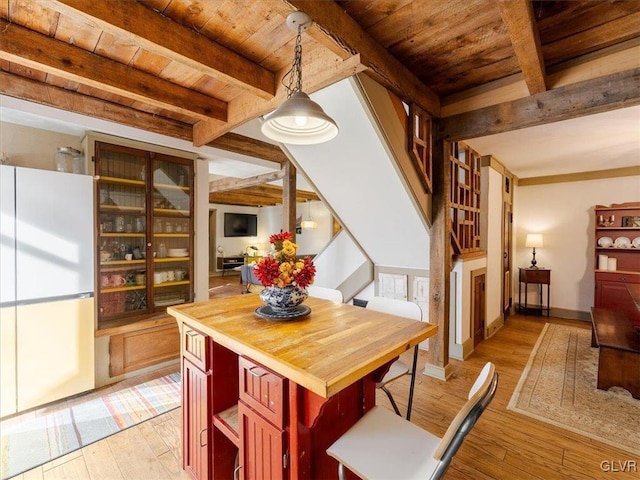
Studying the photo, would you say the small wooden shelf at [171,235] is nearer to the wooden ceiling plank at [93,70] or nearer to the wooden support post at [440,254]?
the wooden ceiling plank at [93,70]

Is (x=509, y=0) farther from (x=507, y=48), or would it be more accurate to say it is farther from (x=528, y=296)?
(x=528, y=296)

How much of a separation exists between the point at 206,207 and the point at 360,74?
2304 mm

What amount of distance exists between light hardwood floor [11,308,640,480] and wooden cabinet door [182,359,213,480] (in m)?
0.18

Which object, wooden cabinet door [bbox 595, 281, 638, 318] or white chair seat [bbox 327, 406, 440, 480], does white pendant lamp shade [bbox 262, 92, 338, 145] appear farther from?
wooden cabinet door [bbox 595, 281, 638, 318]

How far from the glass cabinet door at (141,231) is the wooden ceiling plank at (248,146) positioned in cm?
44

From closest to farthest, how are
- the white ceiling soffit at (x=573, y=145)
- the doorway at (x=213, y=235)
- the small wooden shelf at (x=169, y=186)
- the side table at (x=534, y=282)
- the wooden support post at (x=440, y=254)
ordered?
the wooden support post at (x=440, y=254), the white ceiling soffit at (x=573, y=145), the small wooden shelf at (x=169, y=186), the side table at (x=534, y=282), the doorway at (x=213, y=235)

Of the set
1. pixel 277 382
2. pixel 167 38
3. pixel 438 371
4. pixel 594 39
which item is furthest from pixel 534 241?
pixel 167 38

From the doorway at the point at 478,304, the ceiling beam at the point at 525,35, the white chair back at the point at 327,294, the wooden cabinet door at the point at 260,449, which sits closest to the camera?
the wooden cabinet door at the point at 260,449

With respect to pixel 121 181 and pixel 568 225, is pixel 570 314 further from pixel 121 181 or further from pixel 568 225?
pixel 121 181

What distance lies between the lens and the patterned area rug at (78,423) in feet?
6.12

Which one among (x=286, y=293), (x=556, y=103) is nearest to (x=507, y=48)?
(x=556, y=103)

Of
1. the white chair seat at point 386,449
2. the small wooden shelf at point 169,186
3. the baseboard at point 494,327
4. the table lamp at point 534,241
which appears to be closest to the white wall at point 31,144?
the small wooden shelf at point 169,186

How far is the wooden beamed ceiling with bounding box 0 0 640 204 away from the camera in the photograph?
4.98 feet

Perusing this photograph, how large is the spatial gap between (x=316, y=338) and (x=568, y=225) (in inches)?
214
